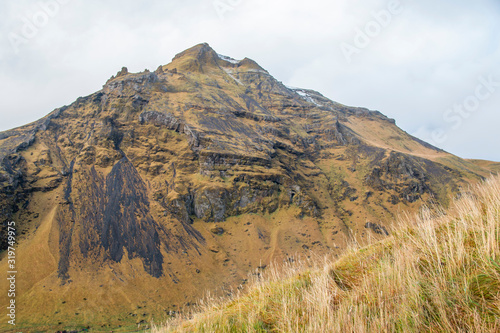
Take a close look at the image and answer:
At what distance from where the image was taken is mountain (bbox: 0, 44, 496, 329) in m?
39.7

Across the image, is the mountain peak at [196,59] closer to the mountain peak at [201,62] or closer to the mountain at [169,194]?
the mountain peak at [201,62]

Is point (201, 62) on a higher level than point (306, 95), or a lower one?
higher

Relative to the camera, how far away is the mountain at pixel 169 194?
1564 inches

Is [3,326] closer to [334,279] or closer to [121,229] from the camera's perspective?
[121,229]

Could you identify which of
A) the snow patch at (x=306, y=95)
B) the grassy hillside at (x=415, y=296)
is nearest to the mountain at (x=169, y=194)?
the grassy hillside at (x=415, y=296)

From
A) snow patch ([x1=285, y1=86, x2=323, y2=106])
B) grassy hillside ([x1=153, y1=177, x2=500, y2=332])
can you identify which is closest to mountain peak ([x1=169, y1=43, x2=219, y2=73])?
snow patch ([x1=285, y1=86, x2=323, y2=106])

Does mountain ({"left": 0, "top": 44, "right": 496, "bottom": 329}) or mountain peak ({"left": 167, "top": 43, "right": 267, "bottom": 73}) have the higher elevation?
mountain peak ({"left": 167, "top": 43, "right": 267, "bottom": 73})

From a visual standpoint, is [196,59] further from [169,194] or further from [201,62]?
[169,194]

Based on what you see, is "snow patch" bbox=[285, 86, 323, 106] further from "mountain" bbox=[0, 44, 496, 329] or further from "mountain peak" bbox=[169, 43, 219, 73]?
"mountain peak" bbox=[169, 43, 219, 73]


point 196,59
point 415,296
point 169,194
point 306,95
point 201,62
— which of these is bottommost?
point 169,194

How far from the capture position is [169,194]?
5712cm

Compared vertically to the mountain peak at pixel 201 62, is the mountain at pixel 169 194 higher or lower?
lower

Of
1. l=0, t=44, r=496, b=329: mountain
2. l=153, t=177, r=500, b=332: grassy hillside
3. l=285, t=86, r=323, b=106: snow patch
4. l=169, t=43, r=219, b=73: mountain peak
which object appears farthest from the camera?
l=285, t=86, r=323, b=106: snow patch

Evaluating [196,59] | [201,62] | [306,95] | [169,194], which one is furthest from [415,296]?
[306,95]
